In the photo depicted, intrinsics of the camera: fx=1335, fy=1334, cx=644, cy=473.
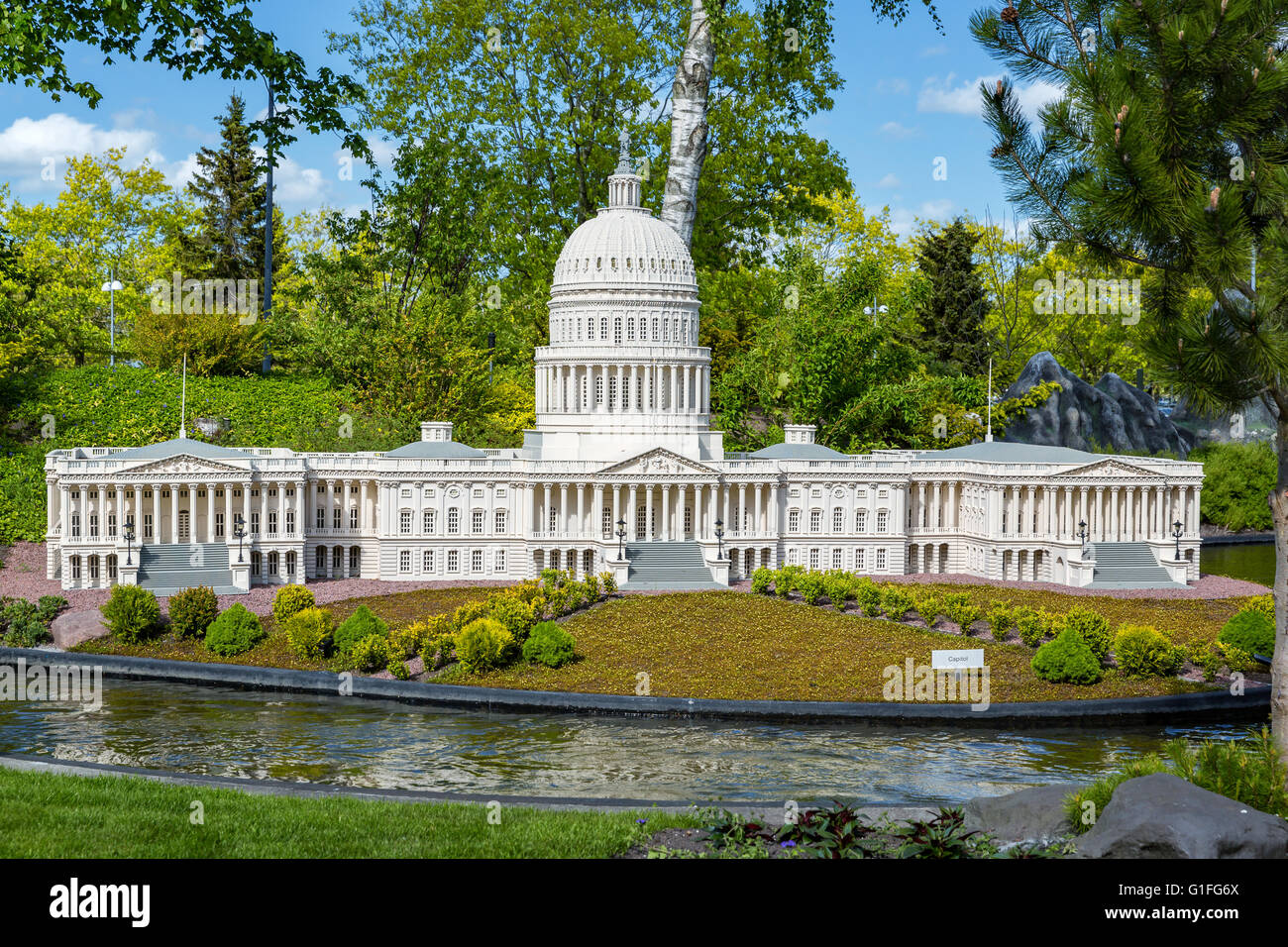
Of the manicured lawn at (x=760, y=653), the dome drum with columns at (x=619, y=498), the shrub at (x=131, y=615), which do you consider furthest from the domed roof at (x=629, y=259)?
the shrub at (x=131, y=615)

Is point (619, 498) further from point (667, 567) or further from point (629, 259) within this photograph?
point (629, 259)

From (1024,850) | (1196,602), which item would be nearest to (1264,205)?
(1024,850)

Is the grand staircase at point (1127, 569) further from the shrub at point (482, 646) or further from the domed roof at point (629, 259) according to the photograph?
the shrub at point (482, 646)

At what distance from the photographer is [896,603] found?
2371 inches

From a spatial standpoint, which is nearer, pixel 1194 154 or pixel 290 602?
pixel 1194 154

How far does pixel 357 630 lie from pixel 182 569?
714 inches

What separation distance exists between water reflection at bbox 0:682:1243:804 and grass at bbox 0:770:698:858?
12.6 meters

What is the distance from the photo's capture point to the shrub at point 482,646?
49.3 meters

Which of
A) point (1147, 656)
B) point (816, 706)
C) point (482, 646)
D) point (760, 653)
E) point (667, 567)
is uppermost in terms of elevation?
point (667, 567)

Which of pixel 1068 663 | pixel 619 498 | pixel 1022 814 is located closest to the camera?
pixel 1022 814

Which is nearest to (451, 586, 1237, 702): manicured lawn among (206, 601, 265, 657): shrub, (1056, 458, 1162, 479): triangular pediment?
(206, 601, 265, 657): shrub

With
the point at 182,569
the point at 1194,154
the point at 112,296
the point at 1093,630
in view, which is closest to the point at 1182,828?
the point at 1194,154

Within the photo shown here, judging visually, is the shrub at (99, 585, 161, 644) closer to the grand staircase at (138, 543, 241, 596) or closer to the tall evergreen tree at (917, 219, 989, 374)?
the grand staircase at (138, 543, 241, 596)

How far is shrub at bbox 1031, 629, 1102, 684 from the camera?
48562mm
